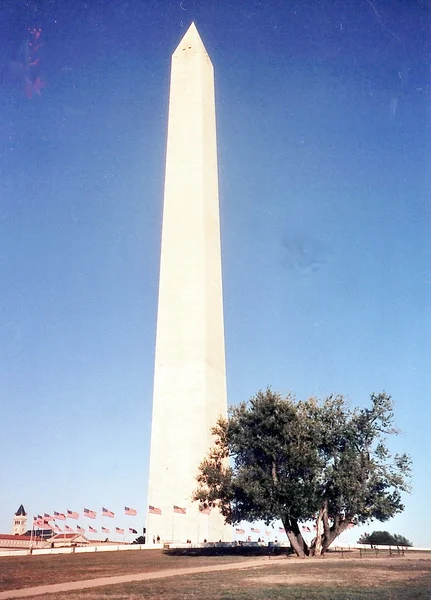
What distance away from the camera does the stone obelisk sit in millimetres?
38344

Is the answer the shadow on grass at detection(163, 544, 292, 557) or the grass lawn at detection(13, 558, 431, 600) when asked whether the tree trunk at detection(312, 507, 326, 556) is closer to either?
the shadow on grass at detection(163, 544, 292, 557)

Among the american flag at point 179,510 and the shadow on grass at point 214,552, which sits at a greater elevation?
the american flag at point 179,510

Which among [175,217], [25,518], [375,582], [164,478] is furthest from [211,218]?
[25,518]

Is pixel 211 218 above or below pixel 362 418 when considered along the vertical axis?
above

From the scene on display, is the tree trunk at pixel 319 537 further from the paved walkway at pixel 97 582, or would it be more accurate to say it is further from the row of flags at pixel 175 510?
the row of flags at pixel 175 510

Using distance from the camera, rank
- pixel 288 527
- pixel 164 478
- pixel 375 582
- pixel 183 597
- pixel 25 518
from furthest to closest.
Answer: pixel 25 518 < pixel 164 478 < pixel 288 527 < pixel 375 582 < pixel 183 597

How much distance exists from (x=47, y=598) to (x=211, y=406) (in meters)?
28.2

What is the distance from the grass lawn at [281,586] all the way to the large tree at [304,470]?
315 inches

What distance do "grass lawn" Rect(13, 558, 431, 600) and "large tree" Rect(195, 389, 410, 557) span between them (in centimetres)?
800

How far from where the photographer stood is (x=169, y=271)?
141ft

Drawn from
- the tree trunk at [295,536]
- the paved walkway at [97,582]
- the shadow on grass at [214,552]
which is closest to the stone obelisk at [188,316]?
the shadow on grass at [214,552]

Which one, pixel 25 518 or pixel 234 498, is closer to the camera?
pixel 234 498

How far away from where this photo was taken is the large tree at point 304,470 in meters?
27.4

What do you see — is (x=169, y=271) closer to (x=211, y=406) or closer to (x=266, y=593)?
(x=211, y=406)
